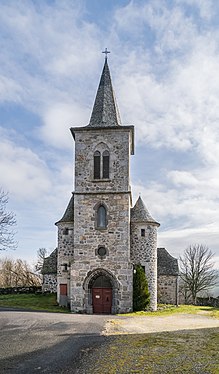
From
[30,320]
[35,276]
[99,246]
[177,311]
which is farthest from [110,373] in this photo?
[35,276]

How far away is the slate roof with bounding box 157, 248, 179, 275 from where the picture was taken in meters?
37.4

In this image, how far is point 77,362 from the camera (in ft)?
36.0

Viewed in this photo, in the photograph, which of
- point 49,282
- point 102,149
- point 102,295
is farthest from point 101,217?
point 49,282

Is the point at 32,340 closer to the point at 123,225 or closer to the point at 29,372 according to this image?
the point at 29,372

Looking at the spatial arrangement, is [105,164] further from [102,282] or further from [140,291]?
[140,291]

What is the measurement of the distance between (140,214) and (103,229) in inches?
152

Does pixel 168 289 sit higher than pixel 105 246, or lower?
lower

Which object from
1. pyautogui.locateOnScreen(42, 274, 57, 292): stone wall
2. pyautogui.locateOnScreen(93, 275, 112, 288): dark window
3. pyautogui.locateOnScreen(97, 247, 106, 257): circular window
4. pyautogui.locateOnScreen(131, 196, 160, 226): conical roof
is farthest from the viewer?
pyautogui.locateOnScreen(42, 274, 57, 292): stone wall

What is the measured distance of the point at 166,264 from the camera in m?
38.3

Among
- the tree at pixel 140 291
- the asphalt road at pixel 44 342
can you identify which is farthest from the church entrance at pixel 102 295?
the asphalt road at pixel 44 342

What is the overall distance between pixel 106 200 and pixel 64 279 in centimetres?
704

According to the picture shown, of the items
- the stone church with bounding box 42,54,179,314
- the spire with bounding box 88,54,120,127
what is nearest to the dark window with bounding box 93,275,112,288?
the stone church with bounding box 42,54,179,314

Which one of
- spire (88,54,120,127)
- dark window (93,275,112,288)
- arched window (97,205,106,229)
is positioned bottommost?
dark window (93,275,112,288)

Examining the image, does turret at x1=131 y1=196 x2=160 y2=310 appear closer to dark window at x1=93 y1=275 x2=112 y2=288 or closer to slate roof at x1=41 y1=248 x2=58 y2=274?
dark window at x1=93 y1=275 x2=112 y2=288
